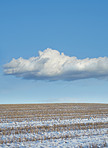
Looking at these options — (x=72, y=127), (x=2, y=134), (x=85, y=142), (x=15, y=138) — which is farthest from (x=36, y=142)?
(x=72, y=127)

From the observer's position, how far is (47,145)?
10.4m

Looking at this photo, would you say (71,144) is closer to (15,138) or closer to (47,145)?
(47,145)

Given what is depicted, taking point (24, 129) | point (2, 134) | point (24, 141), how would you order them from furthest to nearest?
1. point (24, 129)
2. point (2, 134)
3. point (24, 141)

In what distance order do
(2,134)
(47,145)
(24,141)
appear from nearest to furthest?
(47,145) → (24,141) → (2,134)

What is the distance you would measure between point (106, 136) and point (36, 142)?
3970mm

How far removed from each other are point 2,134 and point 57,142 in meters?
4.19

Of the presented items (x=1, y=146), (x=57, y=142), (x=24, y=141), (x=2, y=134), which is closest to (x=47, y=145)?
(x=57, y=142)

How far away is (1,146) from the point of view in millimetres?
10492

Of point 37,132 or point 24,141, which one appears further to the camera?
point 37,132

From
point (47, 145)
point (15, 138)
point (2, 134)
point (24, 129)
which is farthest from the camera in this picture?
point (24, 129)

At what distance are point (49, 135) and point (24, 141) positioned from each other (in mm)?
1828

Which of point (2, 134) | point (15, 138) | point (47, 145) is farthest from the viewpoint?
point (2, 134)

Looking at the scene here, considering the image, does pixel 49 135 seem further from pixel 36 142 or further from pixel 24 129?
pixel 24 129

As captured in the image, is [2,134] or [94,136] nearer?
[94,136]
